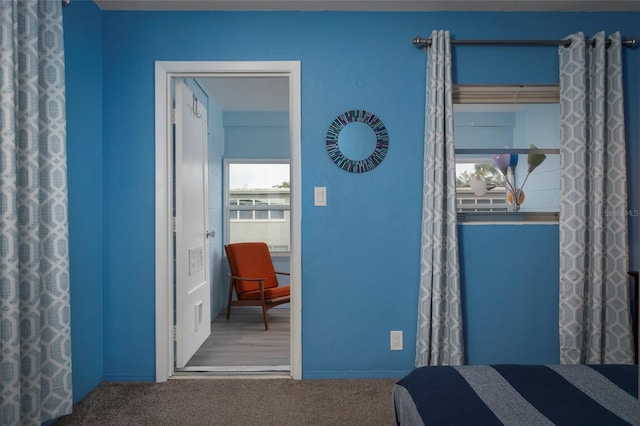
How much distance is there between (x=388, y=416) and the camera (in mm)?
2449

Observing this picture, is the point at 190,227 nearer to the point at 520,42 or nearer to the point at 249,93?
the point at 249,93

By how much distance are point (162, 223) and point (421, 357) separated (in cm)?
185

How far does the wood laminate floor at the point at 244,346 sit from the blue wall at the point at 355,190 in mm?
483

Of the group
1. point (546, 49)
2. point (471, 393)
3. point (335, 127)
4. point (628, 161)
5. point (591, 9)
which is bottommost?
point (471, 393)

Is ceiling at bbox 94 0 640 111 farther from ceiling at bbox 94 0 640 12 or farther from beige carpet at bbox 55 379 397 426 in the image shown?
beige carpet at bbox 55 379 397 426

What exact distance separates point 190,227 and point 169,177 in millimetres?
495

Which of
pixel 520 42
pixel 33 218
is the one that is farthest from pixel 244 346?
pixel 520 42

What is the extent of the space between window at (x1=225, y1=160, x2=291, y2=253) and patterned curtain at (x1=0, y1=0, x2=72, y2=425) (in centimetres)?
352

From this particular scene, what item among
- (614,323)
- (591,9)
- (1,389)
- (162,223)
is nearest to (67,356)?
(1,389)

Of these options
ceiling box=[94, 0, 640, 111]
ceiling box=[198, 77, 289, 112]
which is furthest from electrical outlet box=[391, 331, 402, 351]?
ceiling box=[198, 77, 289, 112]

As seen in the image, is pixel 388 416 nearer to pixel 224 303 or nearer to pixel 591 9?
pixel 591 9

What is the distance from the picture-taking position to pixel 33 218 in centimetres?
206

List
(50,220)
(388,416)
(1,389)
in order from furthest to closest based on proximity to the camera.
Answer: (388,416)
(50,220)
(1,389)

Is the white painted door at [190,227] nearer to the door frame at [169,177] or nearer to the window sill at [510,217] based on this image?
the door frame at [169,177]
